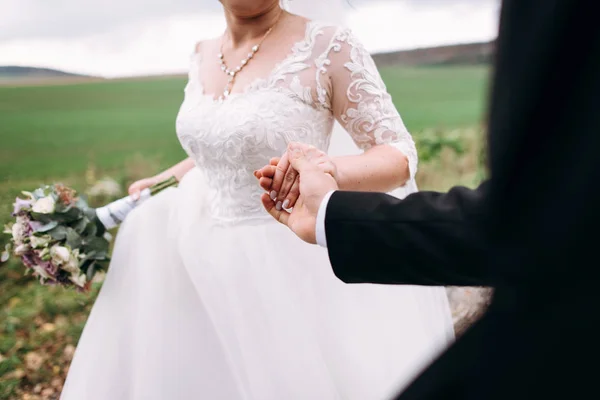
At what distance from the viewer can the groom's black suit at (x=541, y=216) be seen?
0.49 meters

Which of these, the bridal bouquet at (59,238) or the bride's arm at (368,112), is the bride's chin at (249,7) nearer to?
the bride's arm at (368,112)

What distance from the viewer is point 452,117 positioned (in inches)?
213

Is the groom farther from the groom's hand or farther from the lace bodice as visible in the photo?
the lace bodice

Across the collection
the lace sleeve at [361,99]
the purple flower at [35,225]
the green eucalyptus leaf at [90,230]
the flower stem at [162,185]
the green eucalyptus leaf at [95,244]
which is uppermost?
the lace sleeve at [361,99]

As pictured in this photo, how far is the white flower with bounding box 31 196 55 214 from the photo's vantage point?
2.02 meters

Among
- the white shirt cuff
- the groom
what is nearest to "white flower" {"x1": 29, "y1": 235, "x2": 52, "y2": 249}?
the white shirt cuff

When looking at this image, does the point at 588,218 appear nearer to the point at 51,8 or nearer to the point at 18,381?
the point at 18,381

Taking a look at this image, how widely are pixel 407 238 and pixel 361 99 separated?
3.08 feet

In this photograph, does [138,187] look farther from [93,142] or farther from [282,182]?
[93,142]

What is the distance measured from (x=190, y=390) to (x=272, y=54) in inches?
42.7

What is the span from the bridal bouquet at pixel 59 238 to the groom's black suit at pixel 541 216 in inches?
66.7

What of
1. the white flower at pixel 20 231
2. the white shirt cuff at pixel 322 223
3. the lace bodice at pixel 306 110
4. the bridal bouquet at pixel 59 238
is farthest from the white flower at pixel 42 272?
the white shirt cuff at pixel 322 223

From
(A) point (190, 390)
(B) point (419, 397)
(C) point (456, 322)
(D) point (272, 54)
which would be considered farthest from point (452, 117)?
(B) point (419, 397)

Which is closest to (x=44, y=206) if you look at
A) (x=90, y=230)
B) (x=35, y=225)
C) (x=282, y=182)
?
(x=35, y=225)
